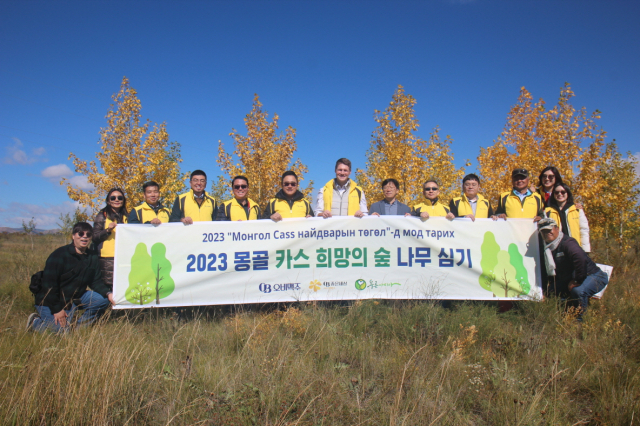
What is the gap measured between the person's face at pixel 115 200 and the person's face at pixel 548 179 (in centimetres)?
714

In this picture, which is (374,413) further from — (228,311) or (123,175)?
(123,175)

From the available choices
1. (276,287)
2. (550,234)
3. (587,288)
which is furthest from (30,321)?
(587,288)

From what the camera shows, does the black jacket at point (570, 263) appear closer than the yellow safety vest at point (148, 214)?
Yes

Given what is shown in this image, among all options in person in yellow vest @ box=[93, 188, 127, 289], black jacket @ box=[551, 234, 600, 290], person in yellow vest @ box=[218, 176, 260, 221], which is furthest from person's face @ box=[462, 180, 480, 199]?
person in yellow vest @ box=[93, 188, 127, 289]

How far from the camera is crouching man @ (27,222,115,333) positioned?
173 inches

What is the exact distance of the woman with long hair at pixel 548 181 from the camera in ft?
18.4

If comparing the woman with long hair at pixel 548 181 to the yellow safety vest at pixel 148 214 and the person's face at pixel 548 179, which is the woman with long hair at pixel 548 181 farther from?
the yellow safety vest at pixel 148 214

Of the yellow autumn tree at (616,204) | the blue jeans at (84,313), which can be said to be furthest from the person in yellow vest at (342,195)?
the yellow autumn tree at (616,204)

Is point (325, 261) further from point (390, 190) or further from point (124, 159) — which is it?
point (124, 159)

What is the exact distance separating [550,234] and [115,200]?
22.4 feet

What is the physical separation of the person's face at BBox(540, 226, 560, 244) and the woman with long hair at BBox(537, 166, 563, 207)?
914 mm

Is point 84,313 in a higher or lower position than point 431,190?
lower

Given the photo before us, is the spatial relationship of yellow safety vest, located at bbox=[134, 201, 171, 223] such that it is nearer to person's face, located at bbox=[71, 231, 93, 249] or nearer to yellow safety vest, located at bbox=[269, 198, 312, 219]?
person's face, located at bbox=[71, 231, 93, 249]

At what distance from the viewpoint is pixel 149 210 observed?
5566 millimetres
